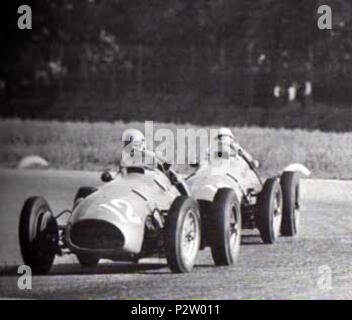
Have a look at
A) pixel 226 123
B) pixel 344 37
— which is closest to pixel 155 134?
pixel 226 123

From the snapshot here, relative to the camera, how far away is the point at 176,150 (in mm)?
5828

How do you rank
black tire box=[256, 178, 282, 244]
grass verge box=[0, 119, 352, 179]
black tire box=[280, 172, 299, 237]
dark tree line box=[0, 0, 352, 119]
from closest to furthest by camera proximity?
black tire box=[256, 178, 282, 244], black tire box=[280, 172, 299, 237], dark tree line box=[0, 0, 352, 119], grass verge box=[0, 119, 352, 179]

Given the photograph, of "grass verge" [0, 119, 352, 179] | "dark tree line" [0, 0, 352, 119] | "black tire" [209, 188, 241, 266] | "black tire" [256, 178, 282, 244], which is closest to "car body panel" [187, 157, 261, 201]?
"black tire" [256, 178, 282, 244]

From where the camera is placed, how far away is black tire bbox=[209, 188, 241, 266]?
15.8ft

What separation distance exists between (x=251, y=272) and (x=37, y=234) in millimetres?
1060

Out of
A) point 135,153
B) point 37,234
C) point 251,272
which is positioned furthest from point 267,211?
point 37,234

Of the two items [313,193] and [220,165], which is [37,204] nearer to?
[220,165]

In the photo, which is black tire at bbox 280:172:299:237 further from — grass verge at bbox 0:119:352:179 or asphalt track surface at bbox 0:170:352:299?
grass verge at bbox 0:119:352:179

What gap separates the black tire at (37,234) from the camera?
4.64 meters

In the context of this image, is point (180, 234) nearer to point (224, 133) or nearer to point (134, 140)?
point (134, 140)

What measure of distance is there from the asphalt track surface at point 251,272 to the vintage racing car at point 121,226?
13 centimetres

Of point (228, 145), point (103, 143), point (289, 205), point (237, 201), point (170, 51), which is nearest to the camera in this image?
point (237, 201)

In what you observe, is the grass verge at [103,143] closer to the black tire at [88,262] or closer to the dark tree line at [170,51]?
the dark tree line at [170,51]

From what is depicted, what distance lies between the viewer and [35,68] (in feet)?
21.5
